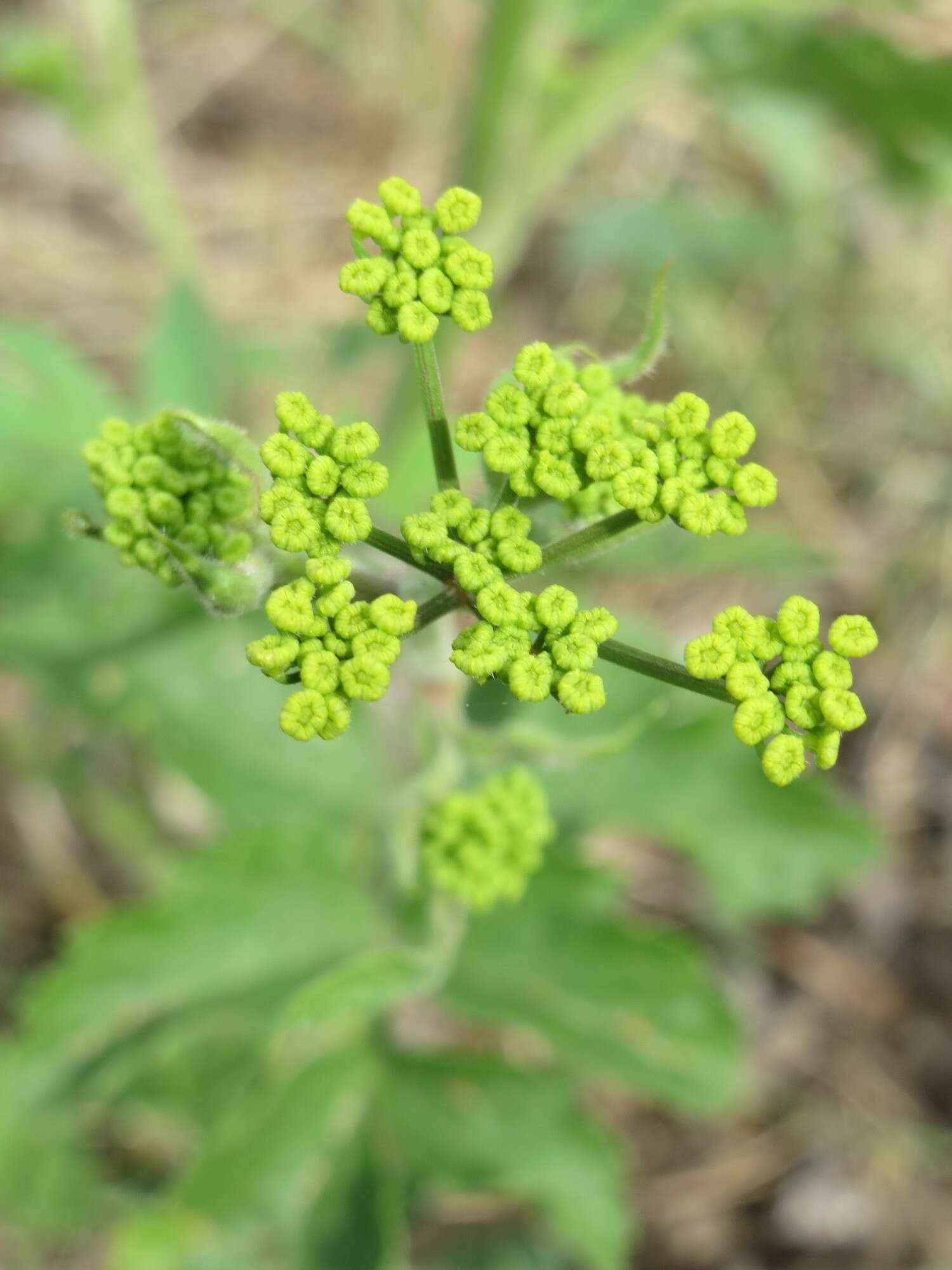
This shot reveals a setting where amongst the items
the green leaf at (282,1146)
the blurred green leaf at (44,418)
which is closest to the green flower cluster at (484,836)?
the green leaf at (282,1146)

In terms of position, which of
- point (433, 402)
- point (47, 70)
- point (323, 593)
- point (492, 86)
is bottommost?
point (323, 593)

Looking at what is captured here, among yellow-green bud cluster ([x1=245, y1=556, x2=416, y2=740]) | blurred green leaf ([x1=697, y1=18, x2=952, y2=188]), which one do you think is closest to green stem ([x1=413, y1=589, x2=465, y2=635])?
yellow-green bud cluster ([x1=245, y1=556, x2=416, y2=740])

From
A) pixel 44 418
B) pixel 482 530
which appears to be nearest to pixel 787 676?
pixel 482 530

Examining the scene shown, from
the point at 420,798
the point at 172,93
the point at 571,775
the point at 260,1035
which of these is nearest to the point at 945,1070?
the point at 571,775

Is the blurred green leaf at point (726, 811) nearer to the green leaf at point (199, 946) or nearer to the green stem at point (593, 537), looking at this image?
the green leaf at point (199, 946)

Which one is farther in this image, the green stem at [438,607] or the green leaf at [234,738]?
the green leaf at [234,738]

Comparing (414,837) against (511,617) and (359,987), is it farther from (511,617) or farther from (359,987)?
(511,617)
